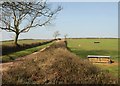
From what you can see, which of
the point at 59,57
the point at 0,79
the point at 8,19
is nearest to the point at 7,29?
the point at 8,19

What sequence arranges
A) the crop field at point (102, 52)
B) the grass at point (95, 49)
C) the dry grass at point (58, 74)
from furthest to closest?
the grass at point (95, 49) < the crop field at point (102, 52) < the dry grass at point (58, 74)

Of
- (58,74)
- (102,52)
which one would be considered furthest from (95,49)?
(58,74)

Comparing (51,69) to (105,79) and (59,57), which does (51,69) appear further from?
(105,79)

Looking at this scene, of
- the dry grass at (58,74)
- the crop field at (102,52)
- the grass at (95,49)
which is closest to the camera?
the dry grass at (58,74)

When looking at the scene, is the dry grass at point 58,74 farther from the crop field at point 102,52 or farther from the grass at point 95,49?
the grass at point 95,49

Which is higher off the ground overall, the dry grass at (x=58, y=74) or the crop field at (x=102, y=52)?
the dry grass at (x=58, y=74)

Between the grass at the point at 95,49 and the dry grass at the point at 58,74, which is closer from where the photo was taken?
the dry grass at the point at 58,74

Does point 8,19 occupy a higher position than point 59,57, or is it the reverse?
point 8,19

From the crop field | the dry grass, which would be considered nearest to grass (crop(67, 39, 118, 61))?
the crop field

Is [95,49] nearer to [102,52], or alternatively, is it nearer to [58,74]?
[102,52]

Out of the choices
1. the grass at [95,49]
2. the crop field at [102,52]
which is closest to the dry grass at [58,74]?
the crop field at [102,52]

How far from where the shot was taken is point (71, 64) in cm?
1398

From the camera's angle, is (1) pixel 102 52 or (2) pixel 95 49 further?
(2) pixel 95 49

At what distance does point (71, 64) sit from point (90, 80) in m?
1.83
